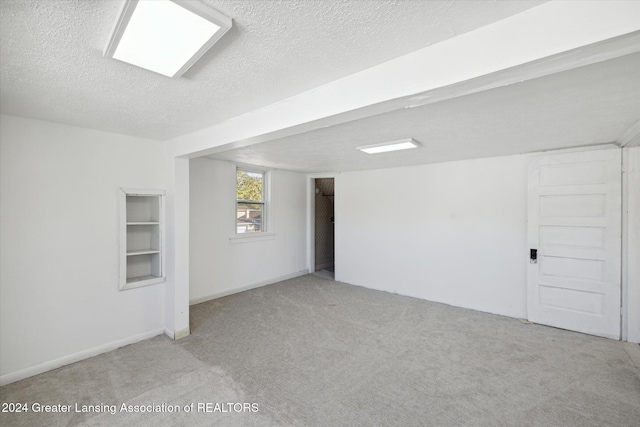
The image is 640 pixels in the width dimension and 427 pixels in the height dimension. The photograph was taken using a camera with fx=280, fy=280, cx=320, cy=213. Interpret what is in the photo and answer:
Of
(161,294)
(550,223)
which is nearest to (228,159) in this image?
(161,294)

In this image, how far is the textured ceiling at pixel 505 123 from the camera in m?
1.68

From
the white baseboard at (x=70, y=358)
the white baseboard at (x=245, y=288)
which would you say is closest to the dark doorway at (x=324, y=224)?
the white baseboard at (x=245, y=288)

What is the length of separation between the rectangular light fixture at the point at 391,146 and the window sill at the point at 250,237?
263 centimetres

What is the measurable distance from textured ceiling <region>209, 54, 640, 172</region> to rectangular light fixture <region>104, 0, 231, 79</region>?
1.38 meters

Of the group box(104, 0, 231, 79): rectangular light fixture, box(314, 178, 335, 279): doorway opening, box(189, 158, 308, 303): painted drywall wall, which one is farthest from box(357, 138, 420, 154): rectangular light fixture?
box(314, 178, 335, 279): doorway opening

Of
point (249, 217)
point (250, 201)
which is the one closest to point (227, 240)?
point (249, 217)

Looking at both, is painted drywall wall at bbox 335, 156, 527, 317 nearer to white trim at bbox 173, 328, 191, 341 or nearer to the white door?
the white door

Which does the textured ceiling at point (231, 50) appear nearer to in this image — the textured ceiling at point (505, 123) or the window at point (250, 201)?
the textured ceiling at point (505, 123)

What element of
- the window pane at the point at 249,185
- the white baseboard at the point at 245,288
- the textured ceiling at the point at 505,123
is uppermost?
the textured ceiling at the point at 505,123

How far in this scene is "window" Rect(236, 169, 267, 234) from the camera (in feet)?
16.3

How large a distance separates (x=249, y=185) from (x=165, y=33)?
398 cm

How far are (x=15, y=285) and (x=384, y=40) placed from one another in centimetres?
342

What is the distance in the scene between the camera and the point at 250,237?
5.01 m

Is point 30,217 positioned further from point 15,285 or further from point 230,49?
point 230,49
